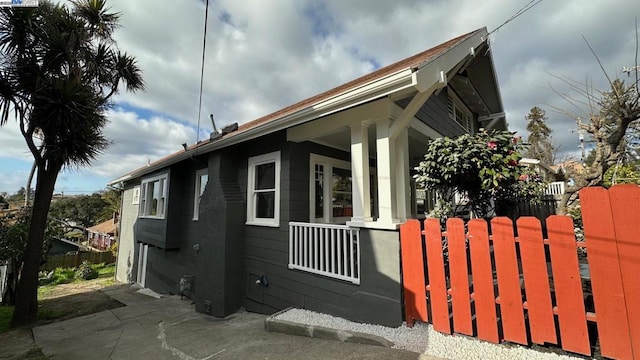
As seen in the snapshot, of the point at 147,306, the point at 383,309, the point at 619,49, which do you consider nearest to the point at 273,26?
the point at 383,309

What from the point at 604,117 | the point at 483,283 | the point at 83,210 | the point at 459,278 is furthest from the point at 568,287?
the point at 83,210

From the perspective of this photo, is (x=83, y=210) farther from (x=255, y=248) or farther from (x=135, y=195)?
(x=255, y=248)

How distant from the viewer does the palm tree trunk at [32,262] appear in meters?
7.11

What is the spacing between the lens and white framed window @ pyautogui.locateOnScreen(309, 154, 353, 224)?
607cm

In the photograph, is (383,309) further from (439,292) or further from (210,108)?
(210,108)

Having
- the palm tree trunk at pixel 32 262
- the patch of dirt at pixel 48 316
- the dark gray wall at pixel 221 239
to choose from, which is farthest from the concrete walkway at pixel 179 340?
the palm tree trunk at pixel 32 262

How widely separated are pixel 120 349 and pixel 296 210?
3.55 m

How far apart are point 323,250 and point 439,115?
172 inches

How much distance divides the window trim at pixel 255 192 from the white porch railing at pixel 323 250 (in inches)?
23.9

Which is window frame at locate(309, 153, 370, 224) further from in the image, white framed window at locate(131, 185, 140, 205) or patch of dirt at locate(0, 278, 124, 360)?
white framed window at locate(131, 185, 140, 205)

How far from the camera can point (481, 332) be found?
3.00 m

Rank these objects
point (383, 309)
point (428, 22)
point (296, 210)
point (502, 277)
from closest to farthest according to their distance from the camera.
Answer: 1. point (502, 277)
2. point (383, 309)
3. point (296, 210)
4. point (428, 22)

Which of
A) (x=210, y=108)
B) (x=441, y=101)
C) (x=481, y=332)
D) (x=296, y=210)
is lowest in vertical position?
(x=481, y=332)

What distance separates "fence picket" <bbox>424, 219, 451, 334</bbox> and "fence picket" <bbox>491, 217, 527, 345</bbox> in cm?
56
